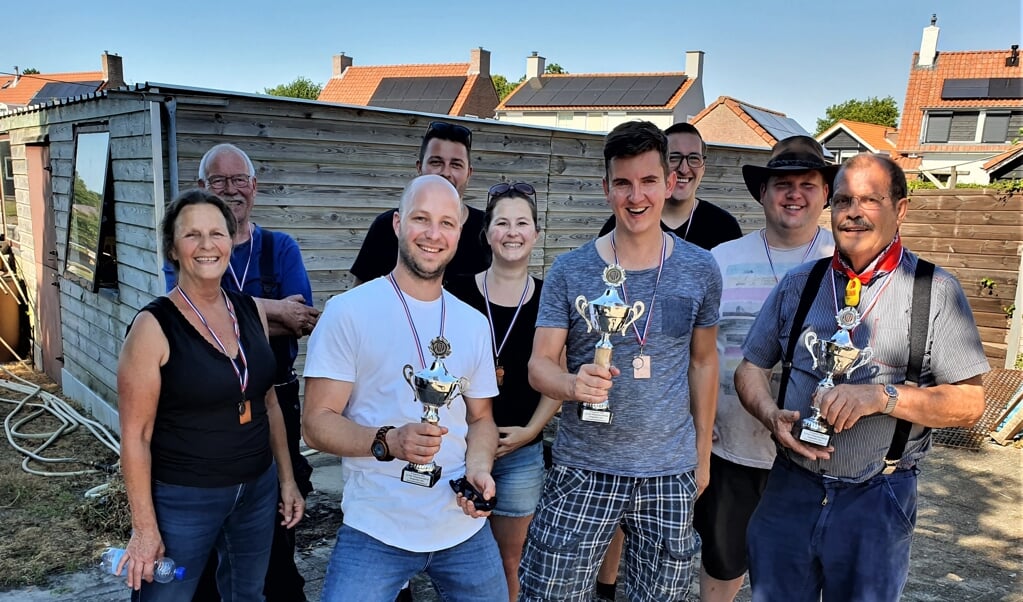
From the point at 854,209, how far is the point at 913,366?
0.59 metres

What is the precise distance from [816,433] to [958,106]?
42.5 metres

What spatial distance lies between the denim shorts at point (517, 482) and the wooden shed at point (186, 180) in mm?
4020

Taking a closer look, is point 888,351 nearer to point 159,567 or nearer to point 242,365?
point 242,365

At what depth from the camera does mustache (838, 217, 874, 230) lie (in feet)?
7.95

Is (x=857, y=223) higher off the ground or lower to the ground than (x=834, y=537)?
higher

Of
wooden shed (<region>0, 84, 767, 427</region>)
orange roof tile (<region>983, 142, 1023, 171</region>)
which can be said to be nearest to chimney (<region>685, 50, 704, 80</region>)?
orange roof tile (<region>983, 142, 1023, 171</region>)

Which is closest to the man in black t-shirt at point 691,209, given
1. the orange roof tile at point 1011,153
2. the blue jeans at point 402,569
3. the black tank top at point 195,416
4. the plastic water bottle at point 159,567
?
the blue jeans at point 402,569

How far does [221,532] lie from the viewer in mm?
2717

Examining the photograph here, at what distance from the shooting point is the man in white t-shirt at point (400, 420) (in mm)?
2211

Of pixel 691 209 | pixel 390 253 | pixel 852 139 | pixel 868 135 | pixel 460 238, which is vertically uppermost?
pixel 868 135

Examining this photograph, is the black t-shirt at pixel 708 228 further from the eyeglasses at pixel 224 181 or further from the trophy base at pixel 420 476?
the trophy base at pixel 420 476

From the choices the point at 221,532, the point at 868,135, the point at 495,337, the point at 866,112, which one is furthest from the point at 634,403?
the point at 866,112

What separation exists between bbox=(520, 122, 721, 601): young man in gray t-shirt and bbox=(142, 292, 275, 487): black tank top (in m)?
1.16

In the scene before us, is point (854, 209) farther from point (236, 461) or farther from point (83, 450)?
point (83, 450)
